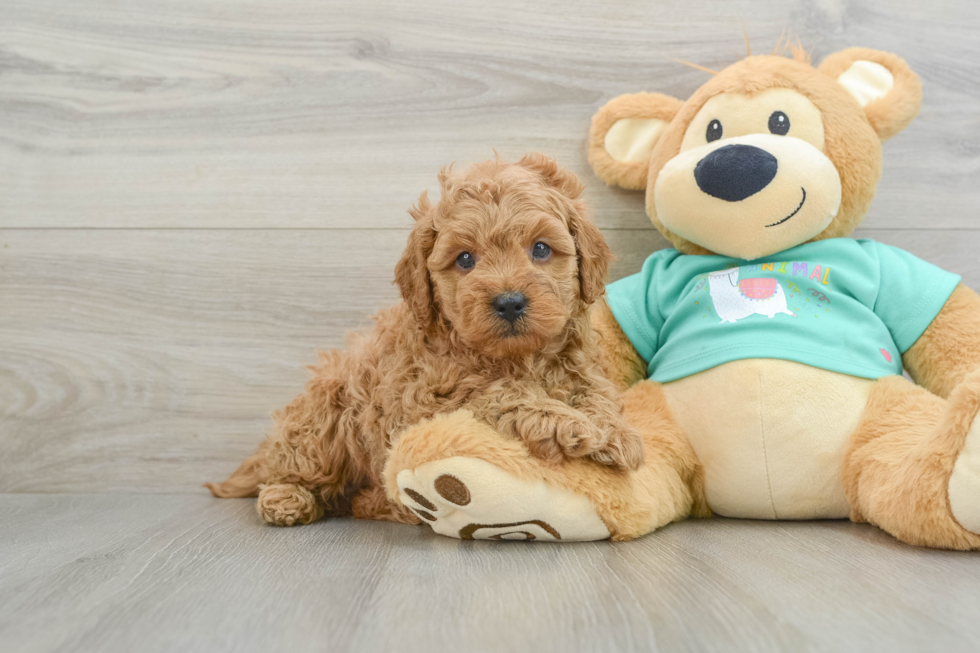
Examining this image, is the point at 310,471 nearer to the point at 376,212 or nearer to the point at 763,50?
the point at 376,212

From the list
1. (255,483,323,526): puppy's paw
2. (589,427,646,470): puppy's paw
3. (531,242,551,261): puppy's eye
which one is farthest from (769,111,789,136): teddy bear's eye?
(255,483,323,526): puppy's paw

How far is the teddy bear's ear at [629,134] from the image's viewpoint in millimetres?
1497

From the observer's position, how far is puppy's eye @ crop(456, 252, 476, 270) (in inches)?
42.7

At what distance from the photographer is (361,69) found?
1.62 metres

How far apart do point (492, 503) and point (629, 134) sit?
894 millimetres

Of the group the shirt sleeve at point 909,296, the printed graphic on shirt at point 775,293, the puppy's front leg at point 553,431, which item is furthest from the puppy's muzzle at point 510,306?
the shirt sleeve at point 909,296

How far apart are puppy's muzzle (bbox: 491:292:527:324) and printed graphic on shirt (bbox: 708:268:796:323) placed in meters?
0.47

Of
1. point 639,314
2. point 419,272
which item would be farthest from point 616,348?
point 419,272

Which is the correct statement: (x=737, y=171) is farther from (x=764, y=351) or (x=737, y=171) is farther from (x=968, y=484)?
(x=968, y=484)

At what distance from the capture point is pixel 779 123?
1.32m

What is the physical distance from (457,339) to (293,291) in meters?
0.63

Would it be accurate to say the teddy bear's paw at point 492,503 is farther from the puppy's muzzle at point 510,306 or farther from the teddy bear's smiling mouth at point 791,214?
the teddy bear's smiling mouth at point 791,214

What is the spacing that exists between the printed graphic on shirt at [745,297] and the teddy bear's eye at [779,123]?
0.90 ft

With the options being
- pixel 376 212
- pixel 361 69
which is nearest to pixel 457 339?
pixel 376 212
